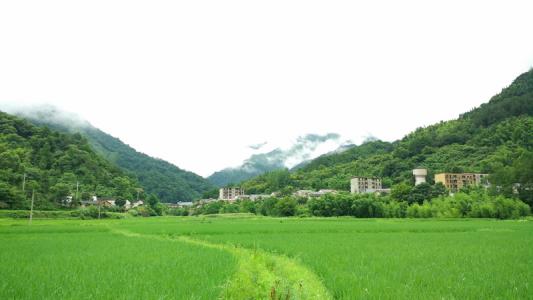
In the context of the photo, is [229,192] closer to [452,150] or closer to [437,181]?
[437,181]

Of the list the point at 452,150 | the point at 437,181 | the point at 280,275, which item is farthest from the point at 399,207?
the point at 452,150

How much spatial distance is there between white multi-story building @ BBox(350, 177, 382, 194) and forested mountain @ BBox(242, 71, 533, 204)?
126 inches

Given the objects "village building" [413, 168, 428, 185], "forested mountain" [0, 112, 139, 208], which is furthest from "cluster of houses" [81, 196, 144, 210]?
"village building" [413, 168, 428, 185]

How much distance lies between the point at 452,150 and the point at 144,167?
130 metres

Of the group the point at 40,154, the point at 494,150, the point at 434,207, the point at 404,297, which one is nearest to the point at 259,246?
the point at 404,297

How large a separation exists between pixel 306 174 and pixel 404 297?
14416cm

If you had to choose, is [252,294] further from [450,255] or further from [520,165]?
[520,165]

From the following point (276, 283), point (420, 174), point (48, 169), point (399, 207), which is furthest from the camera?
point (420, 174)

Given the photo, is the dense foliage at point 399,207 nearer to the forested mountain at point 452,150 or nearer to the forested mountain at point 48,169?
the forested mountain at point 452,150

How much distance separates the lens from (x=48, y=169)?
8031cm

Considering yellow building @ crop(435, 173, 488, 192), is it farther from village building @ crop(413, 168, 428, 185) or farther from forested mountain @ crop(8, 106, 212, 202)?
forested mountain @ crop(8, 106, 212, 202)

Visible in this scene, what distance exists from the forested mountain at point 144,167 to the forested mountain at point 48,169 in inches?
2087

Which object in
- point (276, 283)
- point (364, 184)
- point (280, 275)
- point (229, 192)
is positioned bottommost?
point (280, 275)

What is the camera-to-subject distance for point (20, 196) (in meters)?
56.1
